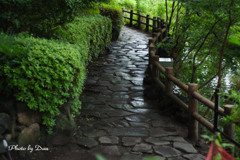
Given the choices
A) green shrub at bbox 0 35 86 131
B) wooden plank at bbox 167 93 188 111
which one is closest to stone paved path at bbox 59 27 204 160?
wooden plank at bbox 167 93 188 111

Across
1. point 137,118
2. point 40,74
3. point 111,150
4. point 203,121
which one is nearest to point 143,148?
point 111,150

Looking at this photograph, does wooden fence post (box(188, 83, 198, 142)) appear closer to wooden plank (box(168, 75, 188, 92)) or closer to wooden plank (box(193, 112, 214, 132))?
wooden plank (box(193, 112, 214, 132))

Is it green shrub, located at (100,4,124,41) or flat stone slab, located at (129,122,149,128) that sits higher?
green shrub, located at (100,4,124,41)

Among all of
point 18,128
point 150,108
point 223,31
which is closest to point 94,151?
point 18,128

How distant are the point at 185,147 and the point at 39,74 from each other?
264 centimetres

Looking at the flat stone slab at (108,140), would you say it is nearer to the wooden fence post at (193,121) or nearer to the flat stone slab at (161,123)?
the flat stone slab at (161,123)

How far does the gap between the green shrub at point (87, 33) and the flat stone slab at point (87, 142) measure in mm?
2267

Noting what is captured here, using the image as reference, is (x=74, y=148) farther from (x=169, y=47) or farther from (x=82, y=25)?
(x=169, y=47)

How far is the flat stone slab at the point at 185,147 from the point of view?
4.47 metres

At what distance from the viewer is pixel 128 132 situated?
→ 5062 millimetres

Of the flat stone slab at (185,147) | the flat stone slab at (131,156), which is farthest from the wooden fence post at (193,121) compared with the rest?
the flat stone slab at (131,156)

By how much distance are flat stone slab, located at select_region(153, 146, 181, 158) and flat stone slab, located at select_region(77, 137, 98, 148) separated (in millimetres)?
1015

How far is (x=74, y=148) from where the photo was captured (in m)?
4.39

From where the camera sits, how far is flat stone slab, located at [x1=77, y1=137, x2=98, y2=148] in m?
4.48
